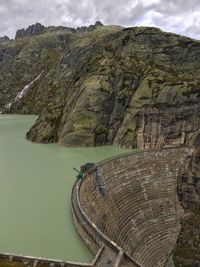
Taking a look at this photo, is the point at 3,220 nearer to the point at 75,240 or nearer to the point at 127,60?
the point at 75,240

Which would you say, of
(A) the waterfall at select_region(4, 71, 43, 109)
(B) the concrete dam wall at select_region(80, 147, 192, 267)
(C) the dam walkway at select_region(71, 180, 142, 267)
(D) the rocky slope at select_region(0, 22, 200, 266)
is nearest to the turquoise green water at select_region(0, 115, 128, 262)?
(C) the dam walkway at select_region(71, 180, 142, 267)

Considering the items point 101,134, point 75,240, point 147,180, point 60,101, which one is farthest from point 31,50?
point 75,240

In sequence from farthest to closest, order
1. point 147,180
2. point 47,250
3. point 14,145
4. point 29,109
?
1. point 29,109
2. point 14,145
3. point 147,180
4. point 47,250

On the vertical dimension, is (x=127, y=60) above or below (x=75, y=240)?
above

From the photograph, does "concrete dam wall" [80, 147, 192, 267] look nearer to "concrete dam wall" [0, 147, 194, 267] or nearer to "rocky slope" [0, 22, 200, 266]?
"concrete dam wall" [0, 147, 194, 267]

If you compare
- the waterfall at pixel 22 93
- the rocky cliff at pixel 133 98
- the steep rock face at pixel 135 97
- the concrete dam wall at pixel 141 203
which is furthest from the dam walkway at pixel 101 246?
the waterfall at pixel 22 93

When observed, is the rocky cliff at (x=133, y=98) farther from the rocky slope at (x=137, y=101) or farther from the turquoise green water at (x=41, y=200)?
the turquoise green water at (x=41, y=200)
